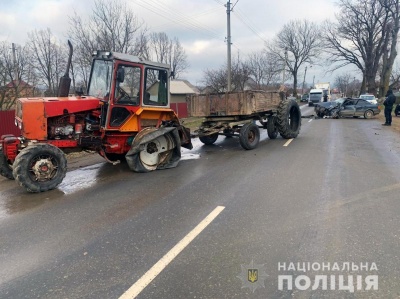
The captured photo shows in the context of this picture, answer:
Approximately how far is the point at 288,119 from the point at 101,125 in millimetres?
7998

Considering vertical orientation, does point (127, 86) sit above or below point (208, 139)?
above

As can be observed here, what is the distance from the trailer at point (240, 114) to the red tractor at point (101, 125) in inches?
106

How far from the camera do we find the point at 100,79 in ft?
24.1

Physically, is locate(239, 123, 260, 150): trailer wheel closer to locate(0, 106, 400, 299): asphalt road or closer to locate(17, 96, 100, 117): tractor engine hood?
locate(0, 106, 400, 299): asphalt road

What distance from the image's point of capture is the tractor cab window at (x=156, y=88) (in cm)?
772

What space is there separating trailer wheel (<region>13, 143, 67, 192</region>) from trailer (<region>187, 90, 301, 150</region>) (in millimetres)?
5534

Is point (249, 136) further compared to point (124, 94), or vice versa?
point (249, 136)

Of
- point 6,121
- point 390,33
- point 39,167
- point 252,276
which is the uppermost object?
point 390,33

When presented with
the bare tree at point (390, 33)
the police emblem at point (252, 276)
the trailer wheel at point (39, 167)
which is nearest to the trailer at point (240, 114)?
the trailer wheel at point (39, 167)

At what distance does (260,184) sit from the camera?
6309mm

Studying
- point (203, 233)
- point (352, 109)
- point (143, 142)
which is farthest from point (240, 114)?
point (352, 109)

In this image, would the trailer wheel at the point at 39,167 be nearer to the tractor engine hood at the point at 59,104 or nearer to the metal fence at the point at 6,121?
the tractor engine hood at the point at 59,104

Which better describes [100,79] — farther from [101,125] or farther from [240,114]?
[240,114]

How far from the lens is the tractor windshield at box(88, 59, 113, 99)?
7051 mm
